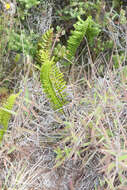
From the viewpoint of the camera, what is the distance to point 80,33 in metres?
2.42

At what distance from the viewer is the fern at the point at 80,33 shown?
2398mm

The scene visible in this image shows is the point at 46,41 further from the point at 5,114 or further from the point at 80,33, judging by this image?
the point at 5,114

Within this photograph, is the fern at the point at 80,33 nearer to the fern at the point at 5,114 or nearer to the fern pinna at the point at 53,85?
the fern pinna at the point at 53,85

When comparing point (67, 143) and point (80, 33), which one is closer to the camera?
point (67, 143)

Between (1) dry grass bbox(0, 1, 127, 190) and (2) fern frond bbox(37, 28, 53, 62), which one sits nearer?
(1) dry grass bbox(0, 1, 127, 190)

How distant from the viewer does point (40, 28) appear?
2582 mm

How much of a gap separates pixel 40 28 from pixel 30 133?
116cm

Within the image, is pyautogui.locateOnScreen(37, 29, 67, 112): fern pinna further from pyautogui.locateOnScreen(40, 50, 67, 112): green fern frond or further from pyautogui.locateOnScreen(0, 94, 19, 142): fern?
pyautogui.locateOnScreen(0, 94, 19, 142): fern

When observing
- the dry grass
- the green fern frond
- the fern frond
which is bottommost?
the dry grass

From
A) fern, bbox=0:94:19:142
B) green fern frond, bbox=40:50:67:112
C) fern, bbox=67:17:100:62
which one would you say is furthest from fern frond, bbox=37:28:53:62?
fern, bbox=0:94:19:142

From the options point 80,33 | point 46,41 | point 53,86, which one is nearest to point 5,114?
point 53,86

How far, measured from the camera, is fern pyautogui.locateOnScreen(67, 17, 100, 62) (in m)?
2.40

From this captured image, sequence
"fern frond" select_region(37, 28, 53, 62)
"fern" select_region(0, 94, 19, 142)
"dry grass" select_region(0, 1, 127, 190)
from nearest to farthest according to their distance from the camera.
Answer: "dry grass" select_region(0, 1, 127, 190)
"fern" select_region(0, 94, 19, 142)
"fern frond" select_region(37, 28, 53, 62)

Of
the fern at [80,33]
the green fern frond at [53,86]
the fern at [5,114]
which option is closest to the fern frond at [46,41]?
the fern at [80,33]
